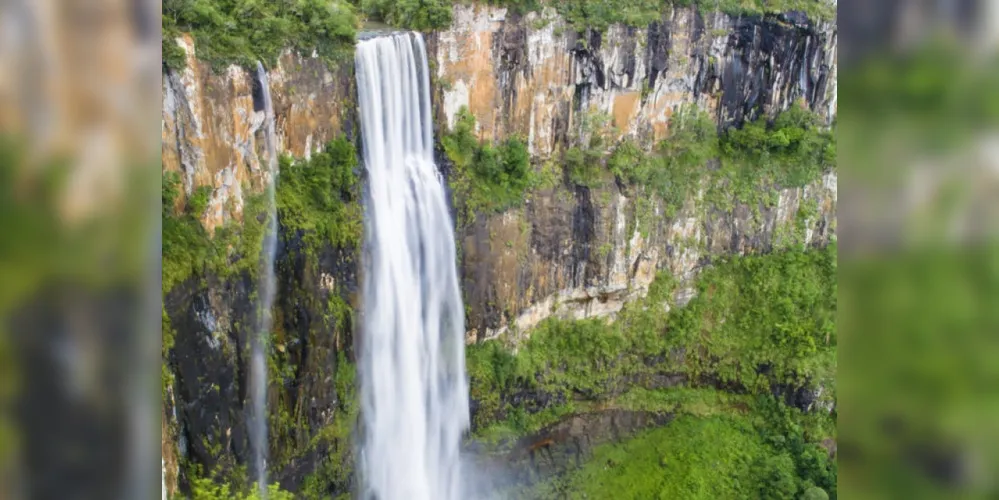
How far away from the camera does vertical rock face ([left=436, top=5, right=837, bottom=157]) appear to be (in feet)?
47.0

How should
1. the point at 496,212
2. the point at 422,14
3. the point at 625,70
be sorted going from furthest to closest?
1. the point at 625,70
2. the point at 496,212
3. the point at 422,14

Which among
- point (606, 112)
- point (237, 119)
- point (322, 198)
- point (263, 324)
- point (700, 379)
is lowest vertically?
point (700, 379)

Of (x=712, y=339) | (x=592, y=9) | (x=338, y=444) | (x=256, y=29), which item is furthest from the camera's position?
(x=712, y=339)

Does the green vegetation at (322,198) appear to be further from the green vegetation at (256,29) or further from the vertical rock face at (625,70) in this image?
the vertical rock face at (625,70)

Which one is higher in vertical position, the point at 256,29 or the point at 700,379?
the point at 256,29

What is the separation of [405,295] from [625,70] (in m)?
7.22

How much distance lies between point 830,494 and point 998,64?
1671 centimetres

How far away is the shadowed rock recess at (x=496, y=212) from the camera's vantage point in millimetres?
9656

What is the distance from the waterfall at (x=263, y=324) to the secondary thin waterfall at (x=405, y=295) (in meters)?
1.84

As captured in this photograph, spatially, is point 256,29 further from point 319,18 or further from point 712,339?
point 712,339

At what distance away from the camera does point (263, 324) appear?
34.9 feet

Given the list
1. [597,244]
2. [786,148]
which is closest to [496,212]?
[597,244]

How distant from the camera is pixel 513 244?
49.3 ft

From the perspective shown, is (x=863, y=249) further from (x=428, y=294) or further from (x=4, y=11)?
(x=428, y=294)
